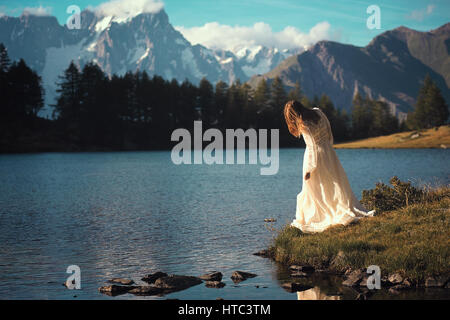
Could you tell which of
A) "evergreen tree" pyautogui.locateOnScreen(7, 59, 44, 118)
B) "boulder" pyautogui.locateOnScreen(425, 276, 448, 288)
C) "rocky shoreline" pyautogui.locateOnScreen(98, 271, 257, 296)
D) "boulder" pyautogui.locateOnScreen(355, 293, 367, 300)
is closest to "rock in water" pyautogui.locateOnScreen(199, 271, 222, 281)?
"rocky shoreline" pyautogui.locateOnScreen(98, 271, 257, 296)

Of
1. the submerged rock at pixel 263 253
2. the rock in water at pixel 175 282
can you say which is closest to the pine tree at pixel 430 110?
the submerged rock at pixel 263 253

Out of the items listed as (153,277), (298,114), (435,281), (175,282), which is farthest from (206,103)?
(435,281)

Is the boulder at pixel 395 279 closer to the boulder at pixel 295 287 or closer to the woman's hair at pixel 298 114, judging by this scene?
the boulder at pixel 295 287

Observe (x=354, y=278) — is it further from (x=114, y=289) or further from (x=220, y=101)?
(x=220, y=101)

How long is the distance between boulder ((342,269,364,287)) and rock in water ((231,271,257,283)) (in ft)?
9.27

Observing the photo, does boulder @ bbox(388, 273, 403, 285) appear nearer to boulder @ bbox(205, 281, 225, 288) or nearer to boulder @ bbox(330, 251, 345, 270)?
boulder @ bbox(330, 251, 345, 270)

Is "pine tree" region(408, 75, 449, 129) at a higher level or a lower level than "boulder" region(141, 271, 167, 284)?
higher

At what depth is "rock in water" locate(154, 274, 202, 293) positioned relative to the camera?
44.2 ft

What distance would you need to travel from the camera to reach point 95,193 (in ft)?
125

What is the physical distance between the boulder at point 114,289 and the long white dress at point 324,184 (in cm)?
652

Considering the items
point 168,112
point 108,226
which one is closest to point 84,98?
point 168,112

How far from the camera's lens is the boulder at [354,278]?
13.0 metres
